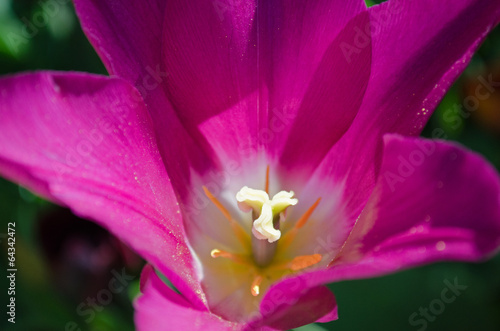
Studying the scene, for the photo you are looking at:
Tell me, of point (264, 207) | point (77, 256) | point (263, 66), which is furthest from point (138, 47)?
point (77, 256)

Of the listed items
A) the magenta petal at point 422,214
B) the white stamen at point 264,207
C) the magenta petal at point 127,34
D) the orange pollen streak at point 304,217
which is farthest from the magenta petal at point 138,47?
the magenta petal at point 422,214

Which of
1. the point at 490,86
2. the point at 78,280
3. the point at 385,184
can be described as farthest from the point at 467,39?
the point at 78,280

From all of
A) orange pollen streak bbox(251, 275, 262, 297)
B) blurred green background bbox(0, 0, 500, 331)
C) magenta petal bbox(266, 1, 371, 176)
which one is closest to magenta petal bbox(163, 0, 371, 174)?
magenta petal bbox(266, 1, 371, 176)

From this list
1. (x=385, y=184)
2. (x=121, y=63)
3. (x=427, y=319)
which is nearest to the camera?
(x=385, y=184)

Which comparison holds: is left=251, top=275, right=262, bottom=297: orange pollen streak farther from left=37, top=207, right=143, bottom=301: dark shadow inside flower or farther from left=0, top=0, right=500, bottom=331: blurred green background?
left=37, top=207, right=143, bottom=301: dark shadow inside flower

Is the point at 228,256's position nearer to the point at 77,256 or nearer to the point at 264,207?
the point at 264,207

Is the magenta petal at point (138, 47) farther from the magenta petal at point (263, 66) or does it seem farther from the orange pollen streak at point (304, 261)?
the orange pollen streak at point (304, 261)

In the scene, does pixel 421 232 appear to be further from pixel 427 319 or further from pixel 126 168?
pixel 427 319
